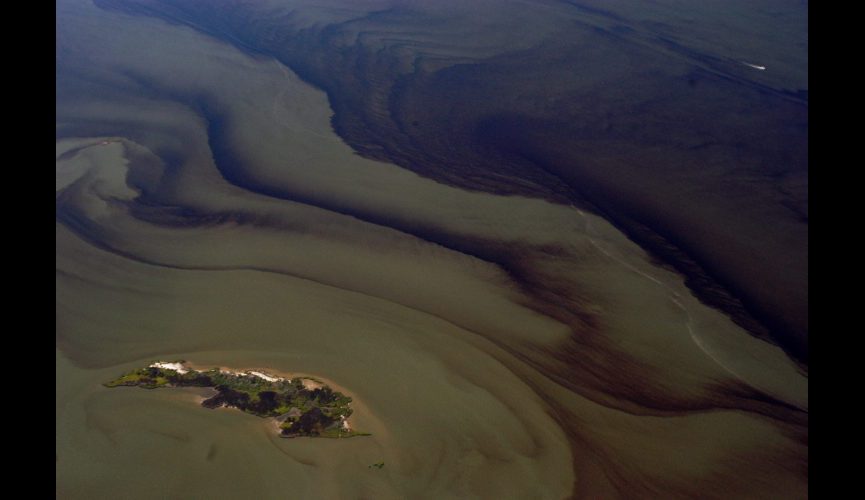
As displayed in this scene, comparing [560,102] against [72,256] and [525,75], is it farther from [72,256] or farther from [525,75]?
[72,256]

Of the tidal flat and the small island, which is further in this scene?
the small island

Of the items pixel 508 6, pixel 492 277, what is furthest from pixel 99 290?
pixel 508 6

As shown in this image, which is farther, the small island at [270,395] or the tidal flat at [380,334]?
the small island at [270,395]

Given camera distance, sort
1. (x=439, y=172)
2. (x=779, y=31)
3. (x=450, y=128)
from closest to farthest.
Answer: (x=439, y=172)
(x=450, y=128)
(x=779, y=31)

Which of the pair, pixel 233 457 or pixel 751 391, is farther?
pixel 751 391
